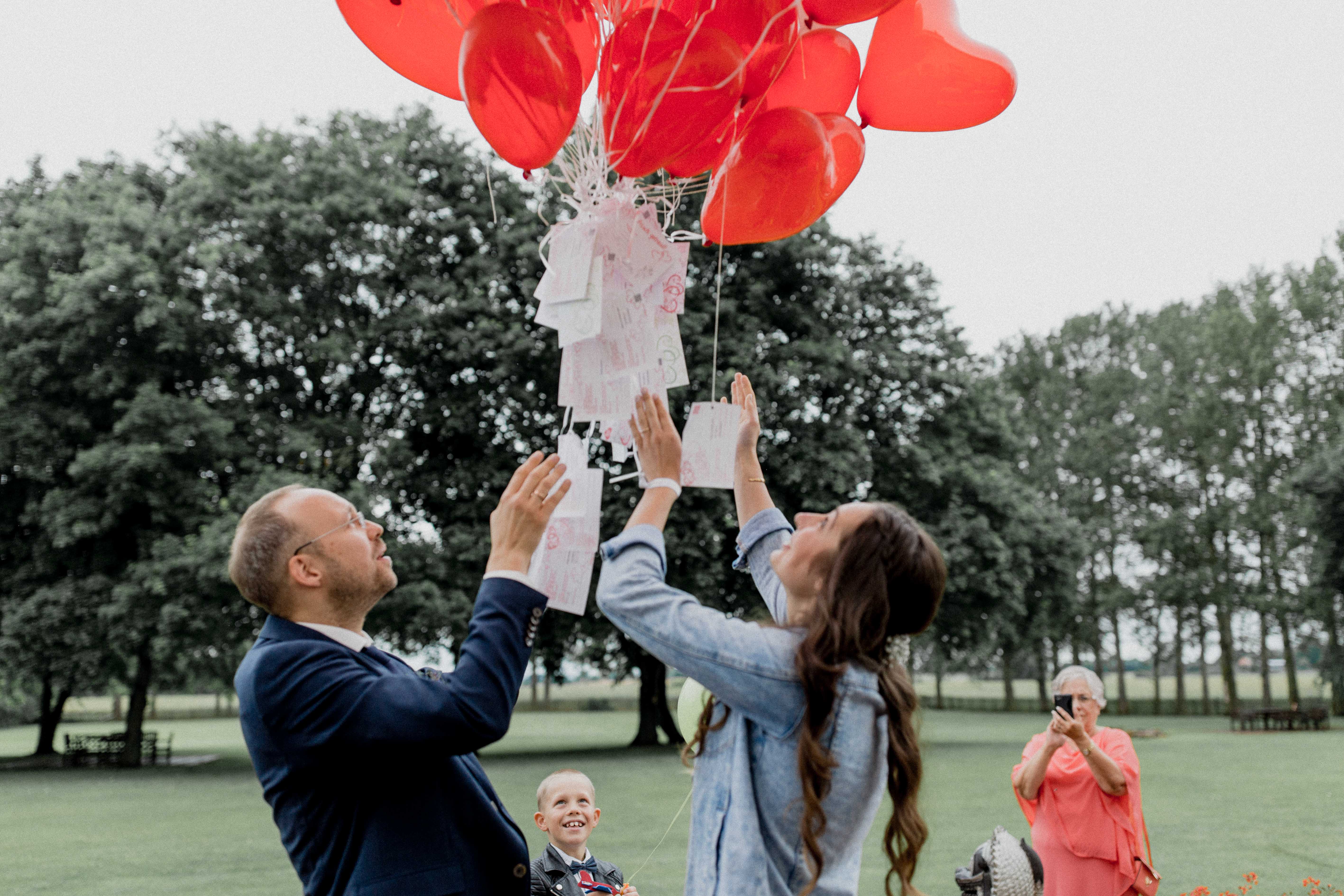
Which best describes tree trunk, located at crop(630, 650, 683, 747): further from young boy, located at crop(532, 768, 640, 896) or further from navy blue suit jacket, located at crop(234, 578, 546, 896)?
navy blue suit jacket, located at crop(234, 578, 546, 896)

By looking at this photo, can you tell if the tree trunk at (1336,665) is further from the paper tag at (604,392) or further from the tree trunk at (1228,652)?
the paper tag at (604,392)

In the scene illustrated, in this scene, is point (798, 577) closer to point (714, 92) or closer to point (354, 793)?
point (354, 793)

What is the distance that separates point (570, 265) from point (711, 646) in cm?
94

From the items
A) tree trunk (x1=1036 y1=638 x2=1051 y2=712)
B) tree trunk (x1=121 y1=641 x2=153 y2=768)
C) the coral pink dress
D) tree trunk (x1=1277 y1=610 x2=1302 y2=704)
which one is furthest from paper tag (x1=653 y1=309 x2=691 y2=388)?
tree trunk (x1=1036 y1=638 x2=1051 y2=712)

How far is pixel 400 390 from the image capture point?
67.2ft

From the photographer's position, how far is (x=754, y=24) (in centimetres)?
256

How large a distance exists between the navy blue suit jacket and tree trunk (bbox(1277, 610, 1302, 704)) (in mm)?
40452

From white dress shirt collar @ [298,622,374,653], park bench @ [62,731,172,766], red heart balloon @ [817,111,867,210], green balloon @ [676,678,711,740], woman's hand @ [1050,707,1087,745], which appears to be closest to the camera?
white dress shirt collar @ [298,622,374,653]

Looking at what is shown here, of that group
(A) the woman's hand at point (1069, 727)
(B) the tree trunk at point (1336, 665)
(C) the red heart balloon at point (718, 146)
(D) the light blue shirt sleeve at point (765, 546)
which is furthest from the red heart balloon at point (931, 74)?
(B) the tree trunk at point (1336, 665)

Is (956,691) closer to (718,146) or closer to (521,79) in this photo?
(718,146)

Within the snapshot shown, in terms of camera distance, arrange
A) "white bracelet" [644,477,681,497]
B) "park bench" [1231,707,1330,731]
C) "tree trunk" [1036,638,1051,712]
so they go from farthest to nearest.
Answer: "tree trunk" [1036,638,1051,712] → "park bench" [1231,707,1330,731] → "white bracelet" [644,477,681,497]

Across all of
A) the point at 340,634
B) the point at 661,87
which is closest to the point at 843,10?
the point at 661,87

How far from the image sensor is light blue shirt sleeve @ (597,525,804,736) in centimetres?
179

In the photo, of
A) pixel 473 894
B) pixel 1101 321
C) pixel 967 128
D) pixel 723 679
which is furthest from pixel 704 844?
pixel 1101 321
